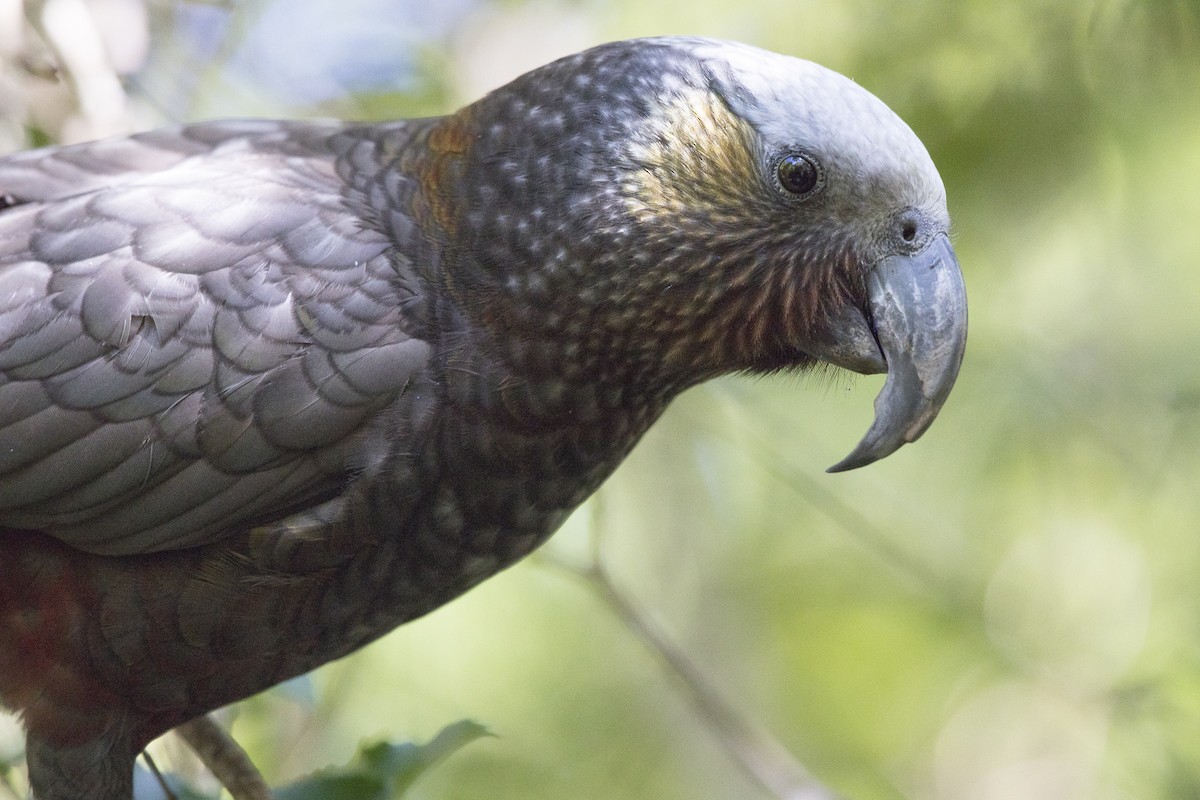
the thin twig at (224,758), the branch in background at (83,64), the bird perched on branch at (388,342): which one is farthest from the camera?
the branch in background at (83,64)

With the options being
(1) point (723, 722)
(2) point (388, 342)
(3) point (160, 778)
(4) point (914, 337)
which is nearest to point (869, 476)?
(1) point (723, 722)

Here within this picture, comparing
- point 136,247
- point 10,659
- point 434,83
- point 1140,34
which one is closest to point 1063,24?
point 1140,34

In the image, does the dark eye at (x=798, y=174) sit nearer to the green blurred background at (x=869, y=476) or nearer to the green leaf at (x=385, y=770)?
the green blurred background at (x=869, y=476)

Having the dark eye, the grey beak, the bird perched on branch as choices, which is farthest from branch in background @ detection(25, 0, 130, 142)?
the grey beak

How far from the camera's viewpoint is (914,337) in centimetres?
203

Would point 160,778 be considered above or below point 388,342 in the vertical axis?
below

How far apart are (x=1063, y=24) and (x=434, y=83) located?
205 centimetres

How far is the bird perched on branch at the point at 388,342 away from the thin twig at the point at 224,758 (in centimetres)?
26

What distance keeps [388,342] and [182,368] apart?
38 cm

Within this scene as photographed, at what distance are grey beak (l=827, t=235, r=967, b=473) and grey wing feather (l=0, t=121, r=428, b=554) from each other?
873 mm

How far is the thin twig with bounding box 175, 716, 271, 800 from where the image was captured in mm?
2600

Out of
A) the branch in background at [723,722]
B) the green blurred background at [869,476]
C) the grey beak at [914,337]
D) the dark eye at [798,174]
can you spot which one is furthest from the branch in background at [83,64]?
the grey beak at [914,337]

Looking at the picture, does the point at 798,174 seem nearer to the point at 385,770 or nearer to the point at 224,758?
the point at 385,770

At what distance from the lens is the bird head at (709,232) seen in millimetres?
2076
